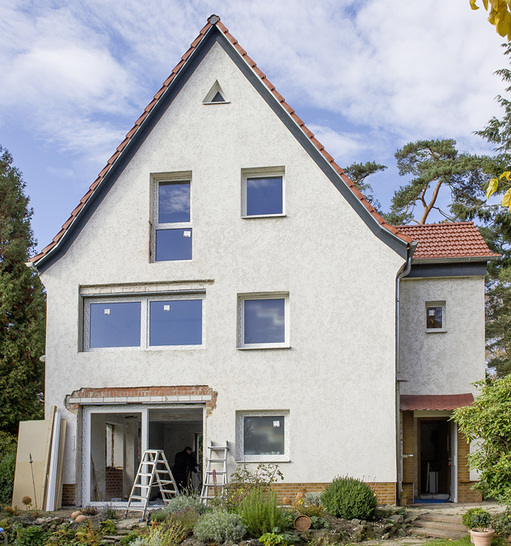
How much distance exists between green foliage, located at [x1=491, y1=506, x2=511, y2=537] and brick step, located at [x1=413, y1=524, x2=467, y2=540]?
2.06ft

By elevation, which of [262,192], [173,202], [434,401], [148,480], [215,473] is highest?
[262,192]

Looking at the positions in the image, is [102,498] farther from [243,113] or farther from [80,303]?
[243,113]

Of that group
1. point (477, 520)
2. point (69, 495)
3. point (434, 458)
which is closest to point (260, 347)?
point (69, 495)

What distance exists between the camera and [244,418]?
1578cm

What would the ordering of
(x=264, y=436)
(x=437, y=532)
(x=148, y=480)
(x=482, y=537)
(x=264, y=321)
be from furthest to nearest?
1. (x=264, y=321)
2. (x=148, y=480)
3. (x=264, y=436)
4. (x=437, y=532)
5. (x=482, y=537)

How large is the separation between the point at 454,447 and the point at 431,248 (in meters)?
5.07

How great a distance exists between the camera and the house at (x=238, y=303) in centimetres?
1543

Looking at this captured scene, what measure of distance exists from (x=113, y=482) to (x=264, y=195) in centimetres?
811

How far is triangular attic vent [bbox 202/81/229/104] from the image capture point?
55.5 ft

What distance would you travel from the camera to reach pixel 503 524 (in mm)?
12828

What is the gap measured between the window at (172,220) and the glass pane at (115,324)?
140 cm

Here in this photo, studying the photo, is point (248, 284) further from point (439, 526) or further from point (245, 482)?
point (439, 526)

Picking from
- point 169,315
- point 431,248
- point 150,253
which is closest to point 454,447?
point 431,248

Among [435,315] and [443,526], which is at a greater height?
[435,315]
